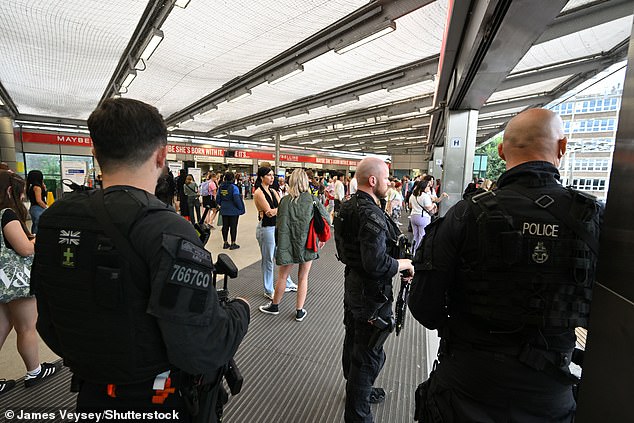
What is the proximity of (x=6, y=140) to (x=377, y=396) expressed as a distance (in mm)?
13573

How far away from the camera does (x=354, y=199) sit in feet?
6.31

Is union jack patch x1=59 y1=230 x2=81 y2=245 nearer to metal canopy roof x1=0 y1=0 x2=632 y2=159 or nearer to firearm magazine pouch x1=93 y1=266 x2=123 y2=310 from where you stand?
firearm magazine pouch x1=93 y1=266 x2=123 y2=310

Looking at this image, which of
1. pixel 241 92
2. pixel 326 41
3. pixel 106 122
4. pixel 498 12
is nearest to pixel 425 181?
pixel 326 41

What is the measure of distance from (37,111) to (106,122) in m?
14.2

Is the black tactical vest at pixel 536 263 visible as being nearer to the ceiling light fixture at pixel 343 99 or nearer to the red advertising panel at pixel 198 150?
the ceiling light fixture at pixel 343 99

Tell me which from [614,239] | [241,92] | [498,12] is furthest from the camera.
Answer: [241,92]

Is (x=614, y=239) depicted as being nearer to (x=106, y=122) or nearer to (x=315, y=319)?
(x=106, y=122)

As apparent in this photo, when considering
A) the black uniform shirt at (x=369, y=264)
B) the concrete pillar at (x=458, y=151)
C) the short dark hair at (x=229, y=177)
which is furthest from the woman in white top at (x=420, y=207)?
the black uniform shirt at (x=369, y=264)

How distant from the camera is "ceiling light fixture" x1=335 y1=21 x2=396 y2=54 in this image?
367cm

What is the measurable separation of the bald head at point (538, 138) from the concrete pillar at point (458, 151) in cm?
402

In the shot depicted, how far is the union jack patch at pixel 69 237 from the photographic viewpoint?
0.87 metres

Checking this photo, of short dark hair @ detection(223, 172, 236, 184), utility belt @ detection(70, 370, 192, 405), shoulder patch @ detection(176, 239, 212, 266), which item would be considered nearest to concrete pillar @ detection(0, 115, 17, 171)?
short dark hair @ detection(223, 172, 236, 184)

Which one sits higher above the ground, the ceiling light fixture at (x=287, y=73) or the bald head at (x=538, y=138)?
the ceiling light fixture at (x=287, y=73)

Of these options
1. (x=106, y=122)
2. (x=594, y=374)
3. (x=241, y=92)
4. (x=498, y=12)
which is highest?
(x=241, y=92)
